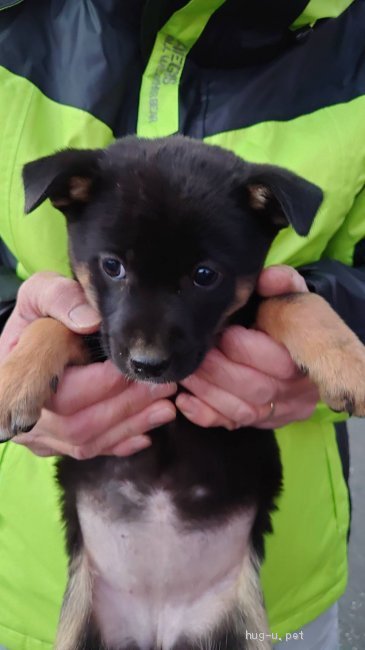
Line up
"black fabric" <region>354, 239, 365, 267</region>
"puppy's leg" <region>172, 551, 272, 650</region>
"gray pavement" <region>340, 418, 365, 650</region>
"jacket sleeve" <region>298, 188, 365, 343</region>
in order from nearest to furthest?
"puppy's leg" <region>172, 551, 272, 650</region>, "jacket sleeve" <region>298, 188, 365, 343</region>, "black fabric" <region>354, 239, 365, 267</region>, "gray pavement" <region>340, 418, 365, 650</region>

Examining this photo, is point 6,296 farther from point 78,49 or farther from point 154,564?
point 154,564

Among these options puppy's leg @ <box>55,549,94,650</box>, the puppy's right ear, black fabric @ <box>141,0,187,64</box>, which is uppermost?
black fabric @ <box>141,0,187,64</box>

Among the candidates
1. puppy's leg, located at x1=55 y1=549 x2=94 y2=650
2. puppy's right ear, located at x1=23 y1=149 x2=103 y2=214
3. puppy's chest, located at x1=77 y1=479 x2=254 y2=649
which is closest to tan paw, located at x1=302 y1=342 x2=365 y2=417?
puppy's chest, located at x1=77 y1=479 x2=254 y2=649

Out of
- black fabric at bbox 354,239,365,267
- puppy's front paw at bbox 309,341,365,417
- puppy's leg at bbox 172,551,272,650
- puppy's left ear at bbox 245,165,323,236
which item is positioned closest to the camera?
puppy's left ear at bbox 245,165,323,236

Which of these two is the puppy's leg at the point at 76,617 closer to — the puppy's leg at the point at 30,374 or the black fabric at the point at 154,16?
the puppy's leg at the point at 30,374

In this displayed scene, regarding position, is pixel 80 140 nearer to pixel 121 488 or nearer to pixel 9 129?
pixel 9 129

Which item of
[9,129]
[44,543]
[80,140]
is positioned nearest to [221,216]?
[80,140]

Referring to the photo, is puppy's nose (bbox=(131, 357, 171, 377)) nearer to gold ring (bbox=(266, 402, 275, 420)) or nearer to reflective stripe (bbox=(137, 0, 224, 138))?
gold ring (bbox=(266, 402, 275, 420))

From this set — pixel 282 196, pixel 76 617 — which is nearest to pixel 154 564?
pixel 76 617
